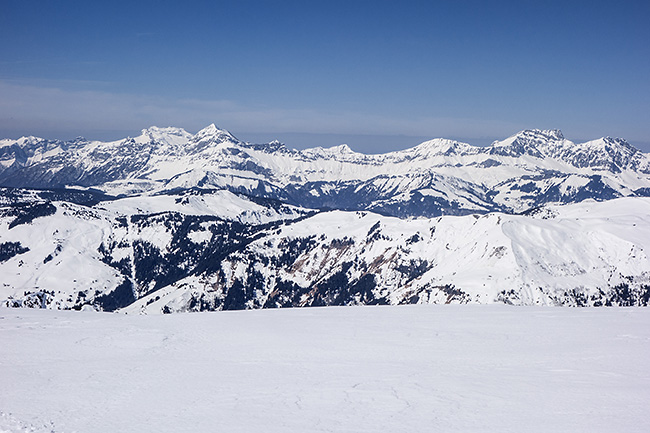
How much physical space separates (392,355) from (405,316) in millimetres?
20145

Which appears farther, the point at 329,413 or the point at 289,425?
the point at 329,413

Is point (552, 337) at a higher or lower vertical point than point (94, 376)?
lower

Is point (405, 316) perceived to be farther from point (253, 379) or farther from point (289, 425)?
point (289, 425)

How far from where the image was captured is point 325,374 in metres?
34.9

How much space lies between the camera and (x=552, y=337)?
4775 centimetres

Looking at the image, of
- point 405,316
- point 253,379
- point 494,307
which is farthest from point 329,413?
point 494,307

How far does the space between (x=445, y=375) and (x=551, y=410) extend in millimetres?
8219

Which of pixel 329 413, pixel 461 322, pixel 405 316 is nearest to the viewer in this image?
pixel 329 413

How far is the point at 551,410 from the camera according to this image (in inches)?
1099

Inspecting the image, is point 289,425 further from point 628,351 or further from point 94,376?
point 628,351

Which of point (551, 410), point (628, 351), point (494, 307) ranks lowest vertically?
point (494, 307)

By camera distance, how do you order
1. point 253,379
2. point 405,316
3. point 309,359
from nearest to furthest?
point 253,379
point 309,359
point 405,316

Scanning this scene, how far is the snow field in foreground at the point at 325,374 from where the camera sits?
1031 inches

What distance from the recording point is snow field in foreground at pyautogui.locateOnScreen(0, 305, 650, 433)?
26.2 meters
